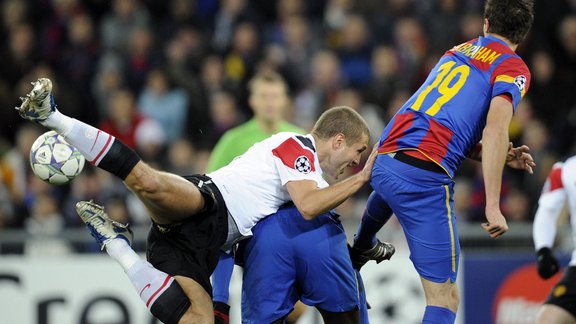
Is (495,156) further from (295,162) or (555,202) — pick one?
(555,202)

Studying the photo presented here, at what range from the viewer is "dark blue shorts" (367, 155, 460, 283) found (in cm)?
620

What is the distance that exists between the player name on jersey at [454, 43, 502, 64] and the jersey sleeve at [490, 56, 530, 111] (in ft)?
0.26

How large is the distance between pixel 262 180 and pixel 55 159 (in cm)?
128

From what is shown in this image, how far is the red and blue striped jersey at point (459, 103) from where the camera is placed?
6.17 metres

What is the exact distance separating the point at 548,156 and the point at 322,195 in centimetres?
601

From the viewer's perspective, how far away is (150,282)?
6316 mm

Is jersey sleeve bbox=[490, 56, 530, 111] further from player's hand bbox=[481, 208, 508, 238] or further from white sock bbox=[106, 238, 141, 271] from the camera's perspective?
white sock bbox=[106, 238, 141, 271]

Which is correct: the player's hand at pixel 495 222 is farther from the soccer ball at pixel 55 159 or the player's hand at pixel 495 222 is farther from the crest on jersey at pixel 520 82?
the soccer ball at pixel 55 159

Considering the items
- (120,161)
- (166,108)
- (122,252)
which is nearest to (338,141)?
(120,161)

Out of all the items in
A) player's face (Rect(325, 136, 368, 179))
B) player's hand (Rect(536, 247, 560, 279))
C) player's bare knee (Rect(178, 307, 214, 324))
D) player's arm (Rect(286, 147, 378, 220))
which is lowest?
player's hand (Rect(536, 247, 560, 279))

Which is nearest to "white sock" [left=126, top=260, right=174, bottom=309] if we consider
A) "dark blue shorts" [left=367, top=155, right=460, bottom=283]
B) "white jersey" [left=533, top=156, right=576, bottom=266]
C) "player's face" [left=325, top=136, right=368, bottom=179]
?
"player's face" [left=325, top=136, right=368, bottom=179]

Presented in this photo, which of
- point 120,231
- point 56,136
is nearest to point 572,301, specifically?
point 120,231

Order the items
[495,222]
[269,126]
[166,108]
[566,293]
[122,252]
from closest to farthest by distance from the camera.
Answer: [495,222] < [122,252] < [566,293] < [269,126] < [166,108]

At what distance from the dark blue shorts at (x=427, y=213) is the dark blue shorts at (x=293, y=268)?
486 mm
